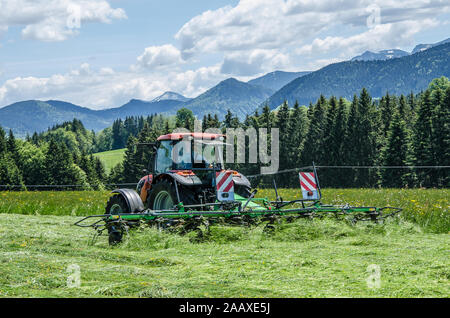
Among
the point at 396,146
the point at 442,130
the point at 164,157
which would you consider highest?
the point at 442,130

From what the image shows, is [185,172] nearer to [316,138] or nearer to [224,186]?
[224,186]

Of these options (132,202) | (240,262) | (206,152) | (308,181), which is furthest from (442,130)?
(240,262)

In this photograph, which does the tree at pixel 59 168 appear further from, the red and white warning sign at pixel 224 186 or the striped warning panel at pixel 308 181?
the red and white warning sign at pixel 224 186

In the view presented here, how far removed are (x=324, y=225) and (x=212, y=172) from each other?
293cm

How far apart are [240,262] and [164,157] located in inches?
218

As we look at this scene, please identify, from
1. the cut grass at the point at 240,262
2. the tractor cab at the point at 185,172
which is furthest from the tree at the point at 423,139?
the cut grass at the point at 240,262

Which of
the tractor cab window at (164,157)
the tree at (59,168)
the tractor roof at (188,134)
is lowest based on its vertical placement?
the tree at (59,168)

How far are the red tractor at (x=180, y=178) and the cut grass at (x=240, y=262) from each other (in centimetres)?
125

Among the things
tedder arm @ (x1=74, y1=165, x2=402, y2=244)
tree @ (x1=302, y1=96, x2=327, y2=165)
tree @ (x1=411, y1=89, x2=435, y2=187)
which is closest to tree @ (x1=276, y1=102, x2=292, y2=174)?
tree @ (x1=302, y1=96, x2=327, y2=165)

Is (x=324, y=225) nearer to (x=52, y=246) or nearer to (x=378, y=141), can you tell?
(x=52, y=246)

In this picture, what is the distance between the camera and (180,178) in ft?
37.3

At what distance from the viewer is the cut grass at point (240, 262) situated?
→ 582 cm
